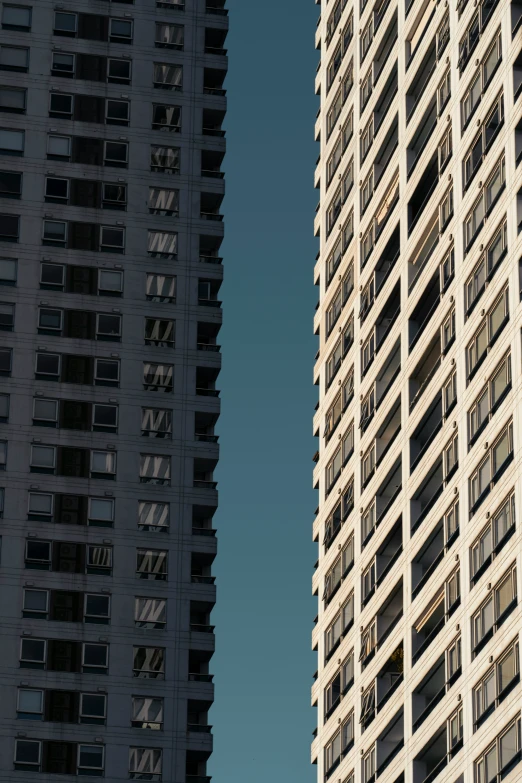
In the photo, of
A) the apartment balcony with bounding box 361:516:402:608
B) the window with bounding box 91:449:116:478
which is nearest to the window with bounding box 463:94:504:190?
the apartment balcony with bounding box 361:516:402:608

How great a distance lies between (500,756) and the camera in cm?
6256

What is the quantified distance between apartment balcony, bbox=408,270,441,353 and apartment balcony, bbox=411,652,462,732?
48.8 feet

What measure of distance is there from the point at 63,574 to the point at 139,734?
9.79m

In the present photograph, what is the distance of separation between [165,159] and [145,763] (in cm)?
3772

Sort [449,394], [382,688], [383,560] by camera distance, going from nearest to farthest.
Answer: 1. [449,394]
2. [382,688]
3. [383,560]

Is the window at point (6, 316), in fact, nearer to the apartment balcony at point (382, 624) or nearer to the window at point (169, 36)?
the window at point (169, 36)

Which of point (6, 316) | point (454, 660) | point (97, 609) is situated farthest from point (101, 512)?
point (454, 660)

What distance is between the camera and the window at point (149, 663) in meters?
104

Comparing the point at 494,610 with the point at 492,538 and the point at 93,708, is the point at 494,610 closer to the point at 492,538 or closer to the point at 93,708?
the point at 492,538

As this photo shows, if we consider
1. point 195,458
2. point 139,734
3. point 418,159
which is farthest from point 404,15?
point 139,734

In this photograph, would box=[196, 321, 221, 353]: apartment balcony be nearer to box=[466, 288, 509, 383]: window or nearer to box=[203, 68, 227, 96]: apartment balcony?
box=[203, 68, 227, 96]: apartment balcony

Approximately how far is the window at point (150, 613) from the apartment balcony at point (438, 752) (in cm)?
3434

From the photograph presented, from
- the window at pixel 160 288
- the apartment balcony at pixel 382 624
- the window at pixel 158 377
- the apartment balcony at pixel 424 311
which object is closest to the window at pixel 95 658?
the window at pixel 158 377

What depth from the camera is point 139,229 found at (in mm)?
115375
